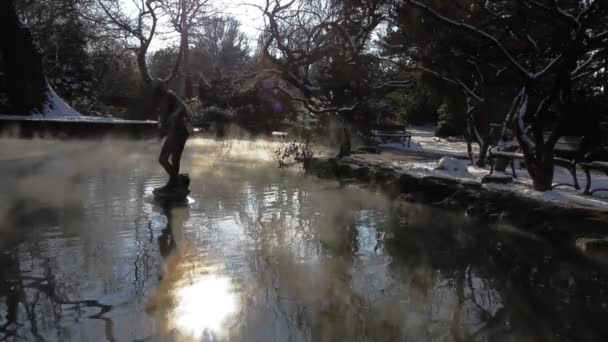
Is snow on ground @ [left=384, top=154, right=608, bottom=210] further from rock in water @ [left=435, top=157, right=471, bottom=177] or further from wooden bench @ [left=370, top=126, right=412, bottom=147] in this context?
wooden bench @ [left=370, top=126, right=412, bottom=147]

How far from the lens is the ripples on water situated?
4012mm

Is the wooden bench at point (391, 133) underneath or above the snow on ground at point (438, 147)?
above

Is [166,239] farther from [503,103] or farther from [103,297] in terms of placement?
[503,103]

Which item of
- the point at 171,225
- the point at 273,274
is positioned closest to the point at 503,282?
the point at 273,274

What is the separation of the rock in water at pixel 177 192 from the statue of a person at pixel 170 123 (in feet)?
0.21

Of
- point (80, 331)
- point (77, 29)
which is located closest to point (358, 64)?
point (80, 331)

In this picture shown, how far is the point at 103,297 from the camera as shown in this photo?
14.6 ft

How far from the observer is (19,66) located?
2169cm

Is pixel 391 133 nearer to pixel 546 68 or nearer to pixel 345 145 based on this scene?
pixel 345 145

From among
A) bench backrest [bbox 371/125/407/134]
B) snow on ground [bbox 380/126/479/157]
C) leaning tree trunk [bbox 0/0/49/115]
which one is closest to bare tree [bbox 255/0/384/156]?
snow on ground [bbox 380/126/479/157]

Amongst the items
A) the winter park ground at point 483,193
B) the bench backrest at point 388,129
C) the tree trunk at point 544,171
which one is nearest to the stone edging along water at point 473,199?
the winter park ground at point 483,193

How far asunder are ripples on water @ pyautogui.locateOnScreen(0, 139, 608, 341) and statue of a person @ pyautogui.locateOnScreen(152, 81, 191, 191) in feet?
2.45

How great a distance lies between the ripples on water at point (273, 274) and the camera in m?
4.01

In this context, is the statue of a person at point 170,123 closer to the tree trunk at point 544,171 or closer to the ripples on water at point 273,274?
the ripples on water at point 273,274
